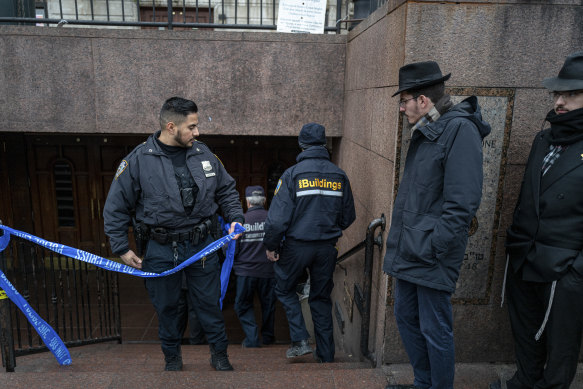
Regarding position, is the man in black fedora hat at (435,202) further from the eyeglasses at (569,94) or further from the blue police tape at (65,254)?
the blue police tape at (65,254)

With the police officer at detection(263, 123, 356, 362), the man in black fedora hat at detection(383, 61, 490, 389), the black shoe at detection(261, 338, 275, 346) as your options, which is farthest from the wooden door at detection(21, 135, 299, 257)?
the man in black fedora hat at detection(383, 61, 490, 389)

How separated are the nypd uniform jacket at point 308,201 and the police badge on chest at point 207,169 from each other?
2.35ft

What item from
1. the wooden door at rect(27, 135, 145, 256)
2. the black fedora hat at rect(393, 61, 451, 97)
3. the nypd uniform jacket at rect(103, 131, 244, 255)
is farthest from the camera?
the wooden door at rect(27, 135, 145, 256)

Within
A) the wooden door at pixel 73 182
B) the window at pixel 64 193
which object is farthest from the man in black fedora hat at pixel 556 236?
the window at pixel 64 193

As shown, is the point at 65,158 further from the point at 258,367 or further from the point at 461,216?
the point at 461,216

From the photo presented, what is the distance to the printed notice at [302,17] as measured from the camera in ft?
15.7

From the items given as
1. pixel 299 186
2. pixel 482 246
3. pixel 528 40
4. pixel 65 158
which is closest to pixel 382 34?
pixel 528 40

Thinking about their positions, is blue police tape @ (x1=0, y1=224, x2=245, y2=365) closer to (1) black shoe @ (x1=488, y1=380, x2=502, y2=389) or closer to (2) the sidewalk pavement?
(2) the sidewalk pavement

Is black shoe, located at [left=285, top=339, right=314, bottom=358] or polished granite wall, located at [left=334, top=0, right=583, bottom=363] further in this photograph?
black shoe, located at [left=285, top=339, right=314, bottom=358]

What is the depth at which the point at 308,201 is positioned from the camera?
12.1 feet

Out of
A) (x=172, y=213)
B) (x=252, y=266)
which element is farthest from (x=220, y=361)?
(x=252, y=266)

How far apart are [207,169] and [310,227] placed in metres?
1.06

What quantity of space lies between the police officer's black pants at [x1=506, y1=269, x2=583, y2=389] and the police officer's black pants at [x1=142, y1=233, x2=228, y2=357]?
2056mm

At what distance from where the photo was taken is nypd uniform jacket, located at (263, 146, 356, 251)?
3.68 m
